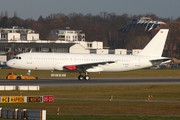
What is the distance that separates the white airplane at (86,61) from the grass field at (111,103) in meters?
18.0

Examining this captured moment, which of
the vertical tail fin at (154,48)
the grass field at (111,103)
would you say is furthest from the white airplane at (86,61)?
the grass field at (111,103)

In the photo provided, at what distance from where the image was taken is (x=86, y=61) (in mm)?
90000

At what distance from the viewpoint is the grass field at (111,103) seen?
4059 centimetres

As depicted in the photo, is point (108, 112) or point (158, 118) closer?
point (158, 118)

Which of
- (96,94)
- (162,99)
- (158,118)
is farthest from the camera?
(96,94)

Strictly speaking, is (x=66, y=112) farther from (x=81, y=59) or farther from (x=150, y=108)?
(x=81, y=59)

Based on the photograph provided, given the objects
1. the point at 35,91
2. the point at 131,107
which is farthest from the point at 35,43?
the point at 131,107

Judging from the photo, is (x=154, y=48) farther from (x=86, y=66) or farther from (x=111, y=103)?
(x=111, y=103)

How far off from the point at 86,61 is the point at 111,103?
133 ft

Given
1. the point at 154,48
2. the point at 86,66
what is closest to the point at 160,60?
the point at 154,48

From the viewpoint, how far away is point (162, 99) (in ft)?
180

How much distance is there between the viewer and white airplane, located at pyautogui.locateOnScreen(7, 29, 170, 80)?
285 feet

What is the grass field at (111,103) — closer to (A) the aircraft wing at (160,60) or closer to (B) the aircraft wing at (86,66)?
(B) the aircraft wing at (86,66)

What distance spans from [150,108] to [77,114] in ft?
24.5
